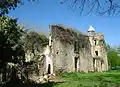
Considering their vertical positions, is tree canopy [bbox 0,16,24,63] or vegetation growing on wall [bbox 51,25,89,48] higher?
vegetation growing on wall [bbox 51,25,89,48]

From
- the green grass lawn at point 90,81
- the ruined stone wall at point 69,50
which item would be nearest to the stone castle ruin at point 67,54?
the ruined stone wall at point 69,50

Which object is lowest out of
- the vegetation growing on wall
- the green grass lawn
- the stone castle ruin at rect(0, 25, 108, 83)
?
the green grass lawn

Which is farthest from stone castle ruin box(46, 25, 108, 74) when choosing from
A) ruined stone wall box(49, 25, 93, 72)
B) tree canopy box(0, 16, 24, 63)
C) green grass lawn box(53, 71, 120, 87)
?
tree canopy box(0, 16, 24, 63)

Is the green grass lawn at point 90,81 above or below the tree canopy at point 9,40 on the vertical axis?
below

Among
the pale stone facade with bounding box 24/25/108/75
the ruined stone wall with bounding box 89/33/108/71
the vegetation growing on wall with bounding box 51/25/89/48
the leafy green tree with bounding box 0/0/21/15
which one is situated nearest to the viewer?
the leafy green tree with bounding box 0/0/21/15

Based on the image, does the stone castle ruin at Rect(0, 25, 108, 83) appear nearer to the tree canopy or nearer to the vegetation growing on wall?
the vegetation growing on wall

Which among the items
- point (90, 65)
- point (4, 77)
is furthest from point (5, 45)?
point (90, 65)

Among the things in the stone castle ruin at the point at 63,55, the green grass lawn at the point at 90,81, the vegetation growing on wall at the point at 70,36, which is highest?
the vegetation growing on wall at the point at 70,36

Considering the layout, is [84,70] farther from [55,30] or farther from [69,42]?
[55,30]

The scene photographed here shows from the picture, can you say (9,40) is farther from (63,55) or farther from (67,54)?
(67,54)

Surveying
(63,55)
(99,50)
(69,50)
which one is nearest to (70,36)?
(69,50)

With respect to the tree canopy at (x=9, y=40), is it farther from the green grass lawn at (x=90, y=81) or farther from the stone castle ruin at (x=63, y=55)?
the stone castle ruin at (x=63, y=55)

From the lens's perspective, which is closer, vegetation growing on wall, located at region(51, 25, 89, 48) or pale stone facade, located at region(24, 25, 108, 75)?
pale stone facade, located at region(24, 25, 108, 75)

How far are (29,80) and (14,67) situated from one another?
330cm
